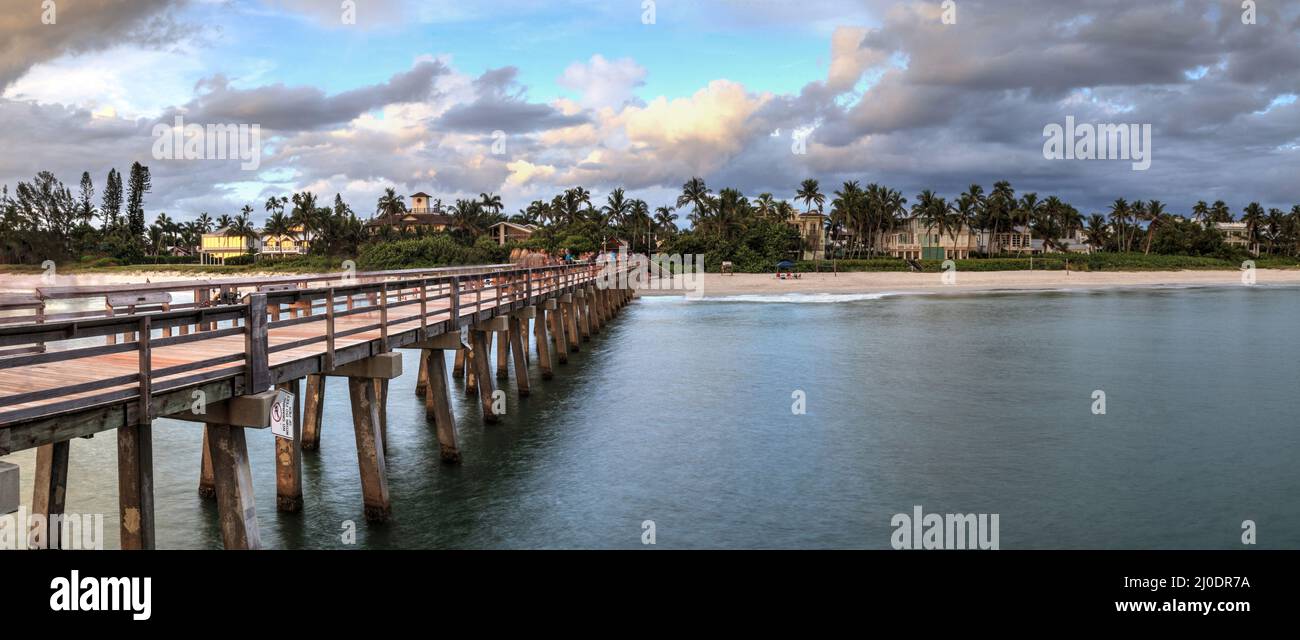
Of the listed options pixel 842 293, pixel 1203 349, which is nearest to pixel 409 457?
pixel 1203 349

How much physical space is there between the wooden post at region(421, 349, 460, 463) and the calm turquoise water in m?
0.34

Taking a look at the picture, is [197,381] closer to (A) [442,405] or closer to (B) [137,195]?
(A) [442,405]

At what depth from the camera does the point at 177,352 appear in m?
10.0

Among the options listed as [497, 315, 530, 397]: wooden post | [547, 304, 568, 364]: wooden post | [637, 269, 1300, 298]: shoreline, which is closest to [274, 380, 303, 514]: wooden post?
[497, 315, 530, 397]: wooden post

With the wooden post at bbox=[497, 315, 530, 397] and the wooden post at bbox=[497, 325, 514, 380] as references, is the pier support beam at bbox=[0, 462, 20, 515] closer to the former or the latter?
the wooden post at bbox=[497, 315, 530, 397]

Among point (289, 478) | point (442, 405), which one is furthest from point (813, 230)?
point (289, 478)

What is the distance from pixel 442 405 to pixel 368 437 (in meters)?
3.49

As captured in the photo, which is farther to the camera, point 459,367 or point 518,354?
point 459,367

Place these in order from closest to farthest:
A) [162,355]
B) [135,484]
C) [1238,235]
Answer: [135,484], [162,355], [1238,235]

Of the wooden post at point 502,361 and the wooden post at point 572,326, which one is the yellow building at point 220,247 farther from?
the wooden post at point 502,361

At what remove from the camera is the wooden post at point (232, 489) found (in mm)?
8602

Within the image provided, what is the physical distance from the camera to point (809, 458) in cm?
1802

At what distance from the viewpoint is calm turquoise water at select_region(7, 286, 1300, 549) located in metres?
13.2
